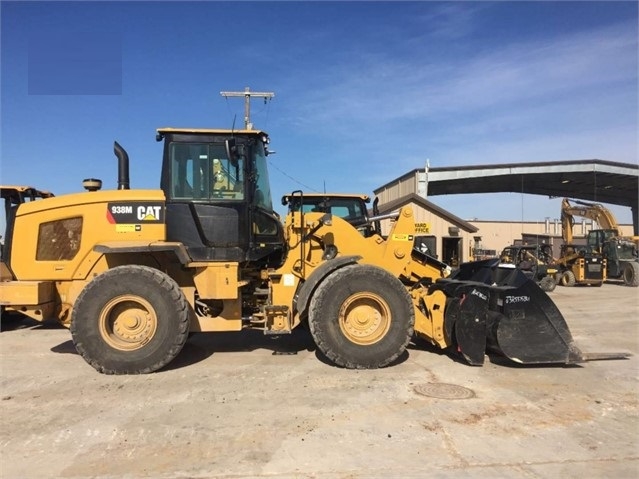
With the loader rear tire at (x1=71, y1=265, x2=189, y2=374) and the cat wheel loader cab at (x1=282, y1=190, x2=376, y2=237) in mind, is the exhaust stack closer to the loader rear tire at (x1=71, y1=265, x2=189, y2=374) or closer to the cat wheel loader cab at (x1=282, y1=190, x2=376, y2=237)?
the loader rear tire at (x1=71, y1=265, x2=189, y2=374)

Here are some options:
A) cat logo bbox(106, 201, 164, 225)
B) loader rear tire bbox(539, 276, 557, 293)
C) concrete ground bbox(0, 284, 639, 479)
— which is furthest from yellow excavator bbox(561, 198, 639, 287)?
cat logo bbox(106, 201, 164, 225)

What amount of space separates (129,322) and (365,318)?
295cm

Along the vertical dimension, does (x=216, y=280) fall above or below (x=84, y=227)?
below

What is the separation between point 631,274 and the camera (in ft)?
70.0

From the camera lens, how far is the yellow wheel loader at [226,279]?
618cm

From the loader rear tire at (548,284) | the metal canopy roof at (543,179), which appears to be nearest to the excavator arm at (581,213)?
the metal canopy roof at (543,179)

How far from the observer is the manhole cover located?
A: 5281 millimetres

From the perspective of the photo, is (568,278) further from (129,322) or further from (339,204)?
(129,322)

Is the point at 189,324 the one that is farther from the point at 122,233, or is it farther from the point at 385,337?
the point at 385,337

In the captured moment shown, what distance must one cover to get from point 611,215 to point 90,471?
2505cm

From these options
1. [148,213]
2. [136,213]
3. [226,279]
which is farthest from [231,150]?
[226,279]

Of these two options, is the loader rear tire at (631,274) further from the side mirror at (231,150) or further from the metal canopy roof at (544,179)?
the side mirror at (231,150)

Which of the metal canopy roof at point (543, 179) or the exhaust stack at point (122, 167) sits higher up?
the metal canopy roof at point (543, 179)

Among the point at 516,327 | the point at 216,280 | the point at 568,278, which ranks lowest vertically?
the point at 568,278
